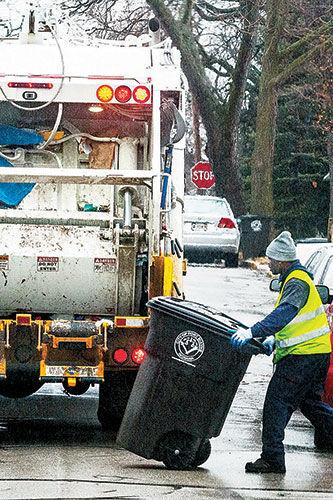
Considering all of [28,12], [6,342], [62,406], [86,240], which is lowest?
[62,406]

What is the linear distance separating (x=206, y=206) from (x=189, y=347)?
60.3 ft

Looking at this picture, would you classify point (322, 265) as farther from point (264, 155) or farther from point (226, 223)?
point (264, 155)

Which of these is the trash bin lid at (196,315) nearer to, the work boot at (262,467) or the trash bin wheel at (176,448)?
the trash bin wheel at (176,448)

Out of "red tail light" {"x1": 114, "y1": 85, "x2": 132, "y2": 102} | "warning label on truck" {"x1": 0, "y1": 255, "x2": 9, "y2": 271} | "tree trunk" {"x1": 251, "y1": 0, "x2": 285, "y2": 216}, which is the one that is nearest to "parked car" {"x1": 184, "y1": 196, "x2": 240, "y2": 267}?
"tree trunk" {"x1": 251, "y1": 0, "x2": 285, "y2": 216}

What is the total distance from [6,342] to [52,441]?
90 centimetres

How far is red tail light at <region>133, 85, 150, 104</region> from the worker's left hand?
2.30 meters

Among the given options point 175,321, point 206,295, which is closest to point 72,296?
point 175,321

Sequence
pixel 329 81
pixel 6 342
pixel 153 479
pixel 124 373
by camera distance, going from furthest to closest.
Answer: pixel 329 81, pixel 124 373, pixel 6 342, pixel 153 479

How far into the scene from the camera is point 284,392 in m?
8.05

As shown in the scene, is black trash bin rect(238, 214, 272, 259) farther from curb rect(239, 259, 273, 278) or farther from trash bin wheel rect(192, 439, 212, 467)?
trash bin wheel rect(192, 439, 212, 467)

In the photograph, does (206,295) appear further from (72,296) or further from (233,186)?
(233,186)

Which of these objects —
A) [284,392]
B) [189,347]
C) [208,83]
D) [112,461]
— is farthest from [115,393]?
[208,83]

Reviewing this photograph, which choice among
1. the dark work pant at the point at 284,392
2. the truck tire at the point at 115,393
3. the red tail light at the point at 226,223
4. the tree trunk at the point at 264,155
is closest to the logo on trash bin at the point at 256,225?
the tree trunk at the point at 264,155

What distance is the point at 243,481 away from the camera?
763 centimetres
